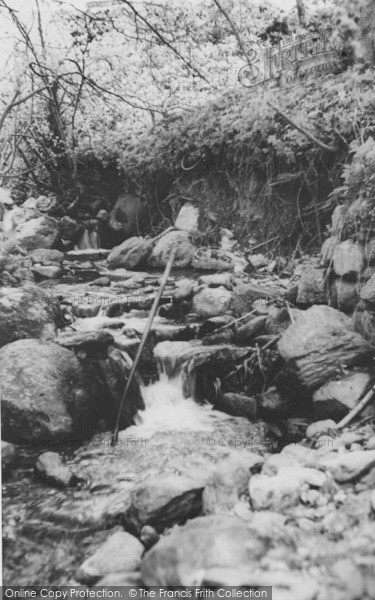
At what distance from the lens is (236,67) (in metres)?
8.90

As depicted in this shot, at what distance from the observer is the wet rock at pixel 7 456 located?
3.14 meters

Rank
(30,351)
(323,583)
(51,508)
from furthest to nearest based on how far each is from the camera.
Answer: (30,351) < (51,508) < (323,583)

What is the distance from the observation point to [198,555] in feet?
6.00

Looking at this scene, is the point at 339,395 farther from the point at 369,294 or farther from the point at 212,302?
the point at 212,302

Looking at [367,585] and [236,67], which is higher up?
[236,67]

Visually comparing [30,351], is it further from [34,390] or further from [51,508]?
[51,508]

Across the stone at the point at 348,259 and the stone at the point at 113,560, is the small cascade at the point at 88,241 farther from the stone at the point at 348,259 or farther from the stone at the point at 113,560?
the stone at the point at 113,560

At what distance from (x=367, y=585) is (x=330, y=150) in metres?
5.59

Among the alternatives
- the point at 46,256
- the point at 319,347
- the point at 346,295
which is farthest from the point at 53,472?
the point at 46,256

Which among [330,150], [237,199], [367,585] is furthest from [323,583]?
[237,199]

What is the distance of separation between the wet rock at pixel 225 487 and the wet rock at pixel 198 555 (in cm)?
34

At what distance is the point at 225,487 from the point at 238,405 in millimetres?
1678

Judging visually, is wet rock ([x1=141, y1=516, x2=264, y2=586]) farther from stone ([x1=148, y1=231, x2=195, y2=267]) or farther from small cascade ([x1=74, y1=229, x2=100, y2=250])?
small cascade ([x1=74, y1=229, x2=100, y2=250])

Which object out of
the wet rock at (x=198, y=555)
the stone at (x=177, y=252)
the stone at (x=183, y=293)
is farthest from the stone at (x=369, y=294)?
the stone at (x=177, y=252)
